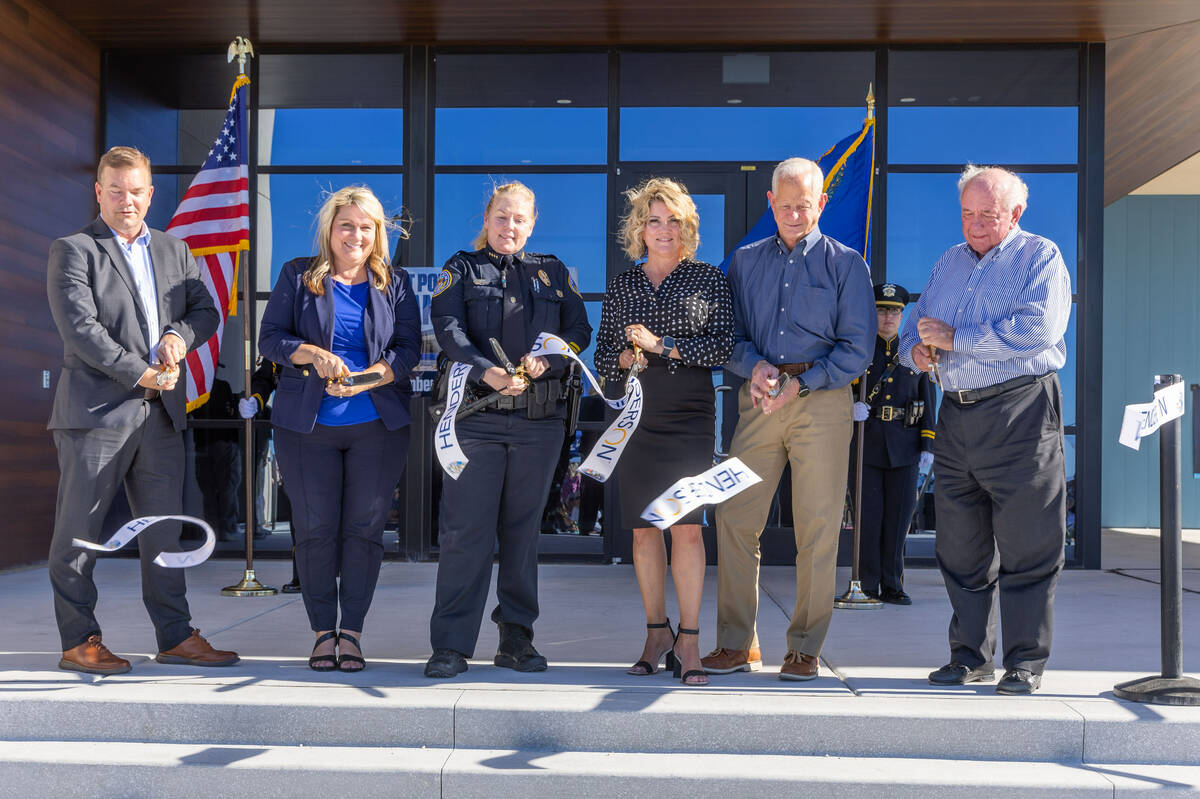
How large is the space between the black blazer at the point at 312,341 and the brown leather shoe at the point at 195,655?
2.90 ft

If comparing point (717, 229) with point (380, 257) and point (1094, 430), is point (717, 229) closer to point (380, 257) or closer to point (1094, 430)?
point (1094, 430)

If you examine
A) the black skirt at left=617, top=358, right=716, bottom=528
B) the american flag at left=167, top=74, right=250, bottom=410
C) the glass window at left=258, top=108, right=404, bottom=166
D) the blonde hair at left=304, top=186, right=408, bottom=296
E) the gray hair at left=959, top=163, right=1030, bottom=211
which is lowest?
the black skirt at left=617, top=358, right=716, bottom=528

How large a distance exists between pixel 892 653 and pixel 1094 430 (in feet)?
12.3

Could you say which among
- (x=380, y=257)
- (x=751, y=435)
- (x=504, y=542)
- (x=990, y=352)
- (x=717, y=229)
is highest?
(x=717, y=229)

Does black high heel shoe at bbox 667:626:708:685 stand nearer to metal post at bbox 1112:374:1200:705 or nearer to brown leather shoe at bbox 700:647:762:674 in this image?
brown leather shoe at bbox 700:647:762:674

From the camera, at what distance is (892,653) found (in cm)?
426

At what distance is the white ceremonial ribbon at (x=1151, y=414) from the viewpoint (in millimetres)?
3461

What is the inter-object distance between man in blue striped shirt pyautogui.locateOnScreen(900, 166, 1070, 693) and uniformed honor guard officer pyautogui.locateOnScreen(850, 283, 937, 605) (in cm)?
197

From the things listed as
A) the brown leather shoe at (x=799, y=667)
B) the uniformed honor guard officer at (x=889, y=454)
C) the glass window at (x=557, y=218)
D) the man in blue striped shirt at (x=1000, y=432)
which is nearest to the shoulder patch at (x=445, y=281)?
the man in blue striped shirt at (x=1000, y=432)

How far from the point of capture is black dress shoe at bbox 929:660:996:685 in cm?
368

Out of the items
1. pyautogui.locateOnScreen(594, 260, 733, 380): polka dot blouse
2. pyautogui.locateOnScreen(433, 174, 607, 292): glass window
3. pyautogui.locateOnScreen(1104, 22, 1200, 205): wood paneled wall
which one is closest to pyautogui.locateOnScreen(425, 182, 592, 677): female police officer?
pyautogui.locateOnScreen(594, 260, 733, 380): polka dot blouse

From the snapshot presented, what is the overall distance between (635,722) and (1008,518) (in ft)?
4.88

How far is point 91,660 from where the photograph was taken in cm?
371

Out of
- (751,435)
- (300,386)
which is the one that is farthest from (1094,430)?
(300,386)
